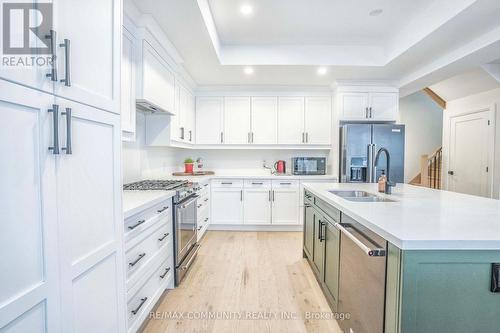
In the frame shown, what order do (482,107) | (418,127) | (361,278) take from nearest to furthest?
(361,278), (482,107), (418,127)

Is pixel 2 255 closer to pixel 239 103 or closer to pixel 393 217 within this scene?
pixel 393 217

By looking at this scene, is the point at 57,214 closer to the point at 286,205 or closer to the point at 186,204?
the point at 186,204

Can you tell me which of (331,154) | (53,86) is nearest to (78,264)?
(53,86)

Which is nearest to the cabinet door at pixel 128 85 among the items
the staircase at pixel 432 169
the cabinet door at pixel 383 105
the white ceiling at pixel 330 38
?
the white ceiling at pixel 330 38

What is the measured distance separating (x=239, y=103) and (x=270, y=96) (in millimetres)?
539

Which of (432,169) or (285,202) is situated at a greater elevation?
(432,169)

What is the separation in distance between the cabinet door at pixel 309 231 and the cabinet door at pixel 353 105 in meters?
2.01

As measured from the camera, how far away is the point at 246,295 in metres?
2.15

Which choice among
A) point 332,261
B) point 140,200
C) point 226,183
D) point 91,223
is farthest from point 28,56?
point 226,183

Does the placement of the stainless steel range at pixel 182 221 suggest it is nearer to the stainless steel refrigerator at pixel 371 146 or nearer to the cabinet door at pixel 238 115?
the cabinet door at pixel 238 115

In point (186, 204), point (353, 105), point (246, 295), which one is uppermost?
point (353, 105)

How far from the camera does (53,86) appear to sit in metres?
0.82

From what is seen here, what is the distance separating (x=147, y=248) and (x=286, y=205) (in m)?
2.56

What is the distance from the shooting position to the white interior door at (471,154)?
4.25 meters
